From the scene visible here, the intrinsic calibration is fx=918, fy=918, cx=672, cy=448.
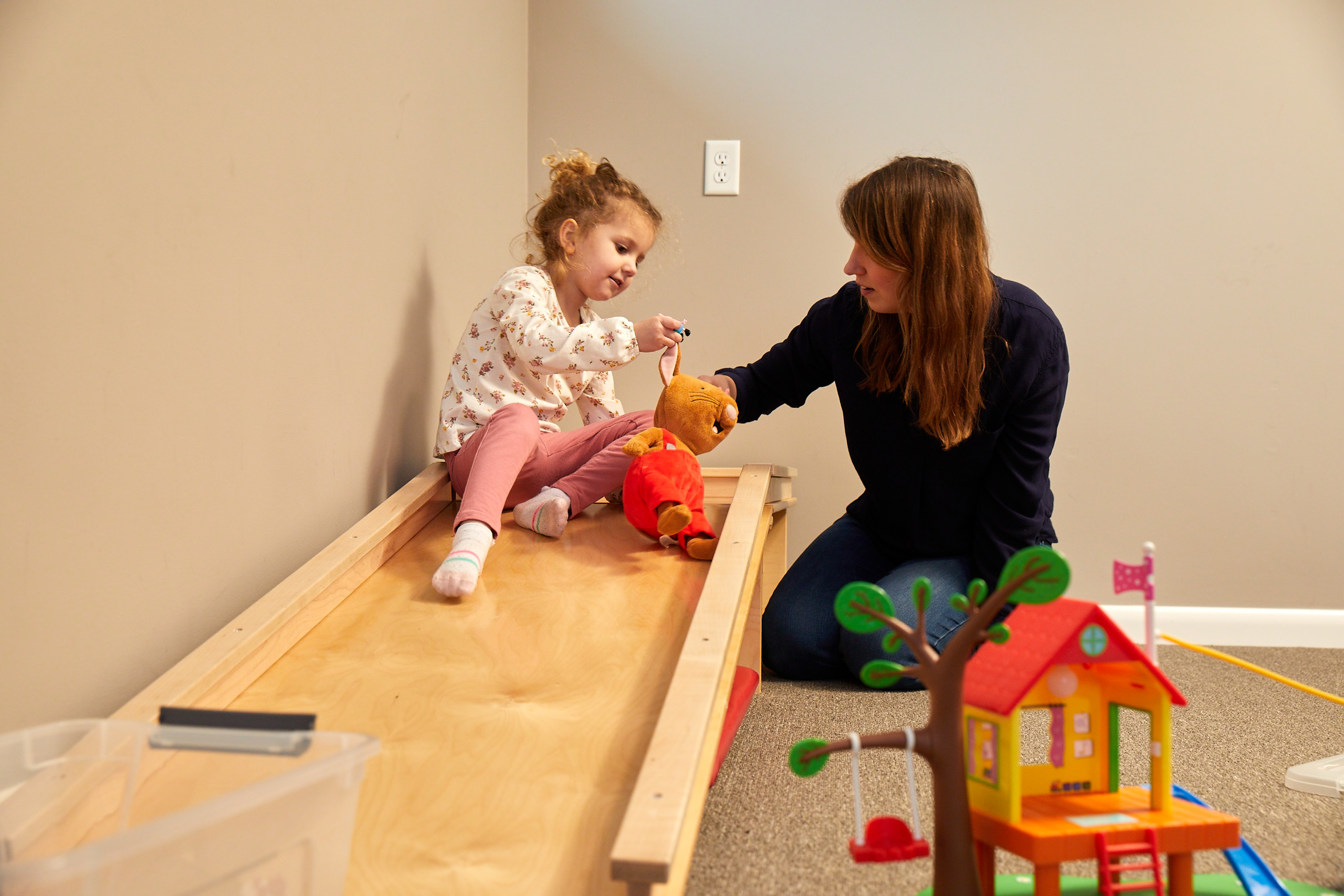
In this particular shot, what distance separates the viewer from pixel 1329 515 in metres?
1.68

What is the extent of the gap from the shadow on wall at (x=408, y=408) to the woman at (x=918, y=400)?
1.54 feet

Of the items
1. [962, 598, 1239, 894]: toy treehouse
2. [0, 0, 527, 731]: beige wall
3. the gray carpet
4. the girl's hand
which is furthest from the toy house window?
[0, 0, 527, 731]: beige wall

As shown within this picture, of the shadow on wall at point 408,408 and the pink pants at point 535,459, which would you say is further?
the shadow on wall at point 408,408

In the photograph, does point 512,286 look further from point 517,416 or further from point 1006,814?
point 1006,814

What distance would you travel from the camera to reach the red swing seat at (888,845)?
0.51 m

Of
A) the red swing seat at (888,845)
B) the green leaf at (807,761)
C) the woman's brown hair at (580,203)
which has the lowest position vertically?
the red swing seat at (888,845)

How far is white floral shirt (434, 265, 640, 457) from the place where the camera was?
1259mm

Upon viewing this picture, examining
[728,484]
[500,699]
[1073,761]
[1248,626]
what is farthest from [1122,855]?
[1248,626]

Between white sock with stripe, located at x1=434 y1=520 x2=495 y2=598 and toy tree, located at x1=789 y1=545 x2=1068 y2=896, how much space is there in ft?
1.90

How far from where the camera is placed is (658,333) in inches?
49.6

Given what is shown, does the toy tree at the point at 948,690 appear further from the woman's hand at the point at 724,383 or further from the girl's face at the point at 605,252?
the girl's face at the point at 605,252

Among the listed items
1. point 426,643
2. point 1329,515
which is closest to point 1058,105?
point 1329,515

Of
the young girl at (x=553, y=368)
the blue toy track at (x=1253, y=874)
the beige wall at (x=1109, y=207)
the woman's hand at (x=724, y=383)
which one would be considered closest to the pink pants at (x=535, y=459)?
the young girl at (x=553, y=368)

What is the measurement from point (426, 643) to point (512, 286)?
58 centimetres
